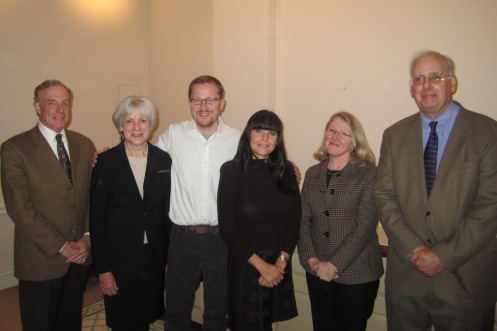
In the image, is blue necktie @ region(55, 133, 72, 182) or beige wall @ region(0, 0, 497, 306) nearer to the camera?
blue necktie @ region(55, 133, 72, 182)

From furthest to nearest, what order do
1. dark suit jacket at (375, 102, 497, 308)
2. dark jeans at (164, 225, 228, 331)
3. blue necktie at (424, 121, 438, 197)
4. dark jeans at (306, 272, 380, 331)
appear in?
dark jeans at (164, 225, 228, 331) < dark jeans at (306, 272, 380, 331) < blue necktie at (424, 121, 438, 197) < dark suit jacket at (375, 102, 497, 308)

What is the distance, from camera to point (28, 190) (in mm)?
1962

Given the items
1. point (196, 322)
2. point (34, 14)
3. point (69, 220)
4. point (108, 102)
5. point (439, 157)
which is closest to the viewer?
point (439, 157)

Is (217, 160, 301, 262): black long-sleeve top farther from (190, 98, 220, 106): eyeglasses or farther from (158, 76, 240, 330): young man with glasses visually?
(190, 98, 220, 106): eyeglasses

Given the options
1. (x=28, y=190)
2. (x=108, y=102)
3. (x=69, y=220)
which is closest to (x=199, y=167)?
(x=69, y=220)

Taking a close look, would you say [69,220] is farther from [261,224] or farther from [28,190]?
[261,224]

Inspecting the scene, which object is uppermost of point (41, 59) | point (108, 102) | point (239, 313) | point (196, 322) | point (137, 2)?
point (137, 2)

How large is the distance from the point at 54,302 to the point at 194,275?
0.84 metres

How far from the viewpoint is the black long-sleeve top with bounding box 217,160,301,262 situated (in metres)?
1.86

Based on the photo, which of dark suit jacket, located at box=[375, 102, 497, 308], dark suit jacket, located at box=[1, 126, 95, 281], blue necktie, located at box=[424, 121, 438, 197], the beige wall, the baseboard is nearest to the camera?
dark suit jacket, located at box=[375, 102, 497, 308]

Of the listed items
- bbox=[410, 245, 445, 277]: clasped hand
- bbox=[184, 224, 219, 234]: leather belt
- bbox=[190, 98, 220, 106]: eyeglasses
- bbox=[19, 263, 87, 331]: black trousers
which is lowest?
bbox=[19, 263, 87, 331]: black trousers

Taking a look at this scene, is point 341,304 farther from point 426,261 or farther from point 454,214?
point 454,214

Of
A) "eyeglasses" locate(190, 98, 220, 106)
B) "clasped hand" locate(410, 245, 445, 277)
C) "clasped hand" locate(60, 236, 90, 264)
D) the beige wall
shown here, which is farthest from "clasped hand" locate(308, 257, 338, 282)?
"clasped hand" locate(60, 236, 90, 264)

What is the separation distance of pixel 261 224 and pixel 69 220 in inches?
46.1
